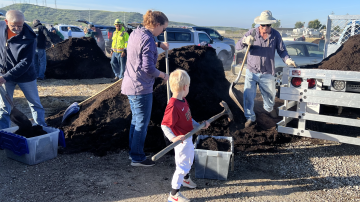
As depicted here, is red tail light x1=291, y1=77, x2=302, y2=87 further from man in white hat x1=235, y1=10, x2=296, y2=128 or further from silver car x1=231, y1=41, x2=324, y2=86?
silver car x1=231, y1=41, x2=324, y2=86

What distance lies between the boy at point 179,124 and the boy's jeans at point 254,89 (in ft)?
7.19

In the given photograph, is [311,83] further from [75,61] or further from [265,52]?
[75,61]

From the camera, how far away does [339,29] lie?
263 inches

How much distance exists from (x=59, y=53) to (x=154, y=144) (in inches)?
307

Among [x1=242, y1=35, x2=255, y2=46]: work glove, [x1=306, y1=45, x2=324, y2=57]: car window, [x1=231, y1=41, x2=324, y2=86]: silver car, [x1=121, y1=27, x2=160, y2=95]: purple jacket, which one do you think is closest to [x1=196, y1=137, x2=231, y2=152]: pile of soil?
[x1=121, y1=27, x2=160, y2=95]: purple jacket

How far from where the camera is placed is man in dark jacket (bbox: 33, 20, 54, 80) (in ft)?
29.0

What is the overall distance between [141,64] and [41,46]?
274 inches

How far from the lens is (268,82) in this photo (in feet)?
15.7

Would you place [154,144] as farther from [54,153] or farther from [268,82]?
[268,82]

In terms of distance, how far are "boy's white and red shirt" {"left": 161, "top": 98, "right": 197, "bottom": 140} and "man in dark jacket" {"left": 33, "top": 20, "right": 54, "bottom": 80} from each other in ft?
24.4

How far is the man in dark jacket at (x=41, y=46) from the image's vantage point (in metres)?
8.83

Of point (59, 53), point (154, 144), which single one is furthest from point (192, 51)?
point (59, 53)

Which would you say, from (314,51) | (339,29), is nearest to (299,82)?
(339,29)

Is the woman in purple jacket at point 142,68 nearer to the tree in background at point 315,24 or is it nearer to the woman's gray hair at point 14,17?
the woman's gray hair at point 14,17
